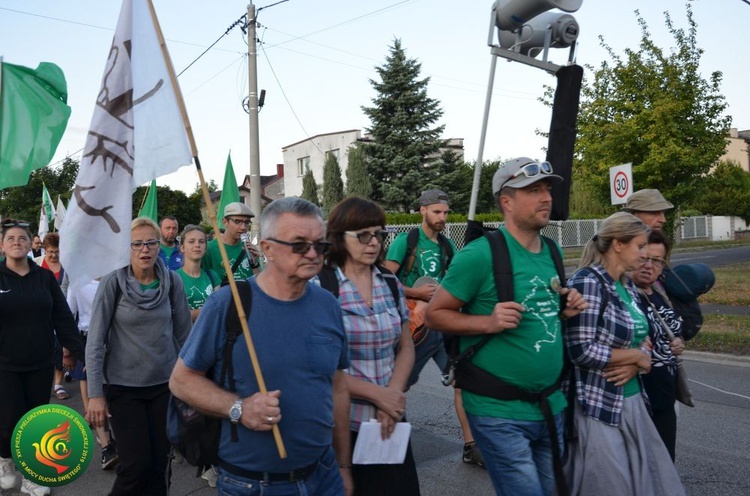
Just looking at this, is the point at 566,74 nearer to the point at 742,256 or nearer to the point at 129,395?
the point at 129,395

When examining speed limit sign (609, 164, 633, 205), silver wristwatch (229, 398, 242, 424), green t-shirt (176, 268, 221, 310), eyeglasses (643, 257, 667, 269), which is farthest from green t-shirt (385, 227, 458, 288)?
speed limit sign (609, 164, 633, 205)

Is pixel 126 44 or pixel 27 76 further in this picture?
pixel 27 76

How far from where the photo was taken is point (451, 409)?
6848mm

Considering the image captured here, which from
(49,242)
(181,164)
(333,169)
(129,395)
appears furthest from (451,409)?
(333,169)

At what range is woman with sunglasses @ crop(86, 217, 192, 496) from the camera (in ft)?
13.0

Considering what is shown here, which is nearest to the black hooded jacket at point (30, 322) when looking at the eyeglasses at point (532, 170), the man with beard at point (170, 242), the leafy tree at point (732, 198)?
the man with beard at point (170, 242)

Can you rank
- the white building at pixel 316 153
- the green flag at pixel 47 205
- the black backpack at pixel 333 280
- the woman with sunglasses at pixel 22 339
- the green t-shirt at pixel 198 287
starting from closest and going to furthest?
1. the black backpack at pixel 333 280
2. the woman with sunglasses at pixel 22 339
3. the green t-shirt at pixel 198 287
4. the green flag at pixel 47 205
5. the white building at pixel 316 153

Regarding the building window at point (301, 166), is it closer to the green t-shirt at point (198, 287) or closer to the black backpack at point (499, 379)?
the green t-shirt at point (198, 287)

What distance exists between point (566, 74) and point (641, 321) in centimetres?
170

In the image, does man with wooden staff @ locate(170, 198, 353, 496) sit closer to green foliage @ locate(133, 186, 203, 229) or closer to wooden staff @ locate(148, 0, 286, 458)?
wooden staff @ locate(148, 0, 286, 458)

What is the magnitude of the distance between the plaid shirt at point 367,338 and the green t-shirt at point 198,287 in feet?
9.32

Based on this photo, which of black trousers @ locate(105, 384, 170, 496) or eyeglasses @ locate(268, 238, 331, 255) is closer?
eyeglasses @ locate(268, 238, 331, 255)

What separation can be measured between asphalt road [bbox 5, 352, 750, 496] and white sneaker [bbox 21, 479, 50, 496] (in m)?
0.12

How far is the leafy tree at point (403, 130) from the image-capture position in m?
36.5
